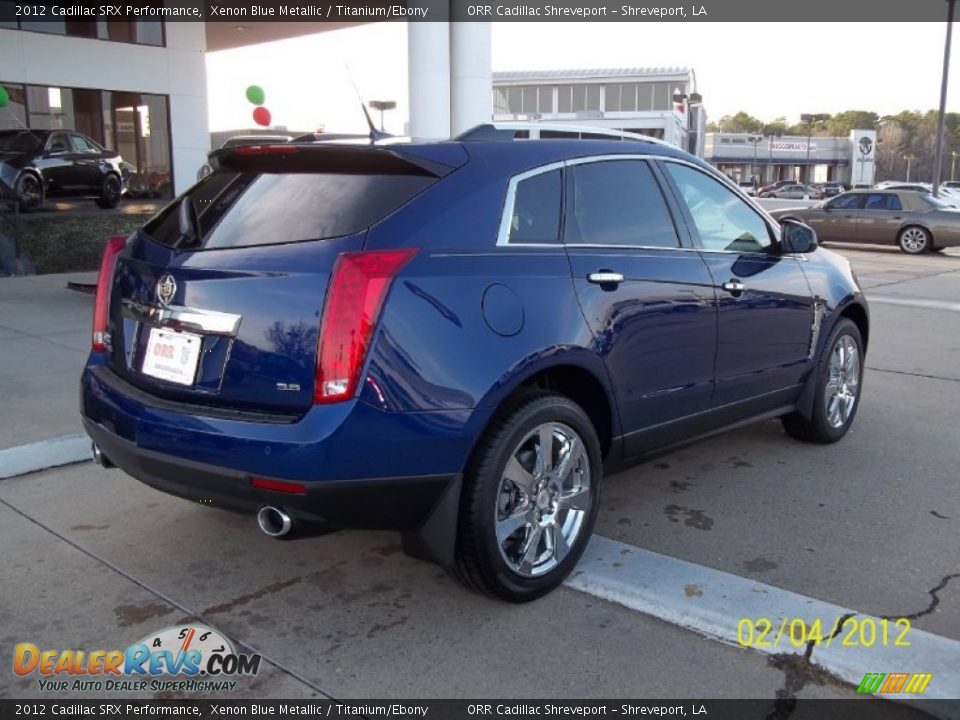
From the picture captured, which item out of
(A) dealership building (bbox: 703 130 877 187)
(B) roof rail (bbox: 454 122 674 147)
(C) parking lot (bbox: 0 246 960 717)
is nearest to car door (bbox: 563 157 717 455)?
(B) roof rail (bbox: 454 122 674 147)

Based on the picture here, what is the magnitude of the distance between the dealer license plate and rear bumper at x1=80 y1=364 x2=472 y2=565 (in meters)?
0.11

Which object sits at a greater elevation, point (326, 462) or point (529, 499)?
point (326, 462)

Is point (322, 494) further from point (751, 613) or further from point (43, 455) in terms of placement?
point (43, 455)

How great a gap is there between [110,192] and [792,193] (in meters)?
61.0

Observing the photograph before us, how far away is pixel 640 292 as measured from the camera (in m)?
3.93

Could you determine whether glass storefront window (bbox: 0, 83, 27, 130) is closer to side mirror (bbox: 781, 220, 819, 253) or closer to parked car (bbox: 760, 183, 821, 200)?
side mirror (bbox: 781, 220, 819, 253)

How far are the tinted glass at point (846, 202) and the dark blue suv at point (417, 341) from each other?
19.1 metres

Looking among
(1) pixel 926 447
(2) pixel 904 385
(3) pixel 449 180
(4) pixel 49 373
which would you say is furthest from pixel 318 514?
(2) pixel 904 385

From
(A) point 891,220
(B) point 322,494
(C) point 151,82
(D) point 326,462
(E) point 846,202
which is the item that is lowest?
(A) point 891,220

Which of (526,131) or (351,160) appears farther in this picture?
(526,131)

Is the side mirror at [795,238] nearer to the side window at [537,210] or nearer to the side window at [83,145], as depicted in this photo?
the side window at [537,210]

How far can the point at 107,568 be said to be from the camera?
12.5ft

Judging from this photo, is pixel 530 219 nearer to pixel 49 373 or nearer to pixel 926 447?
pixel 926 447
